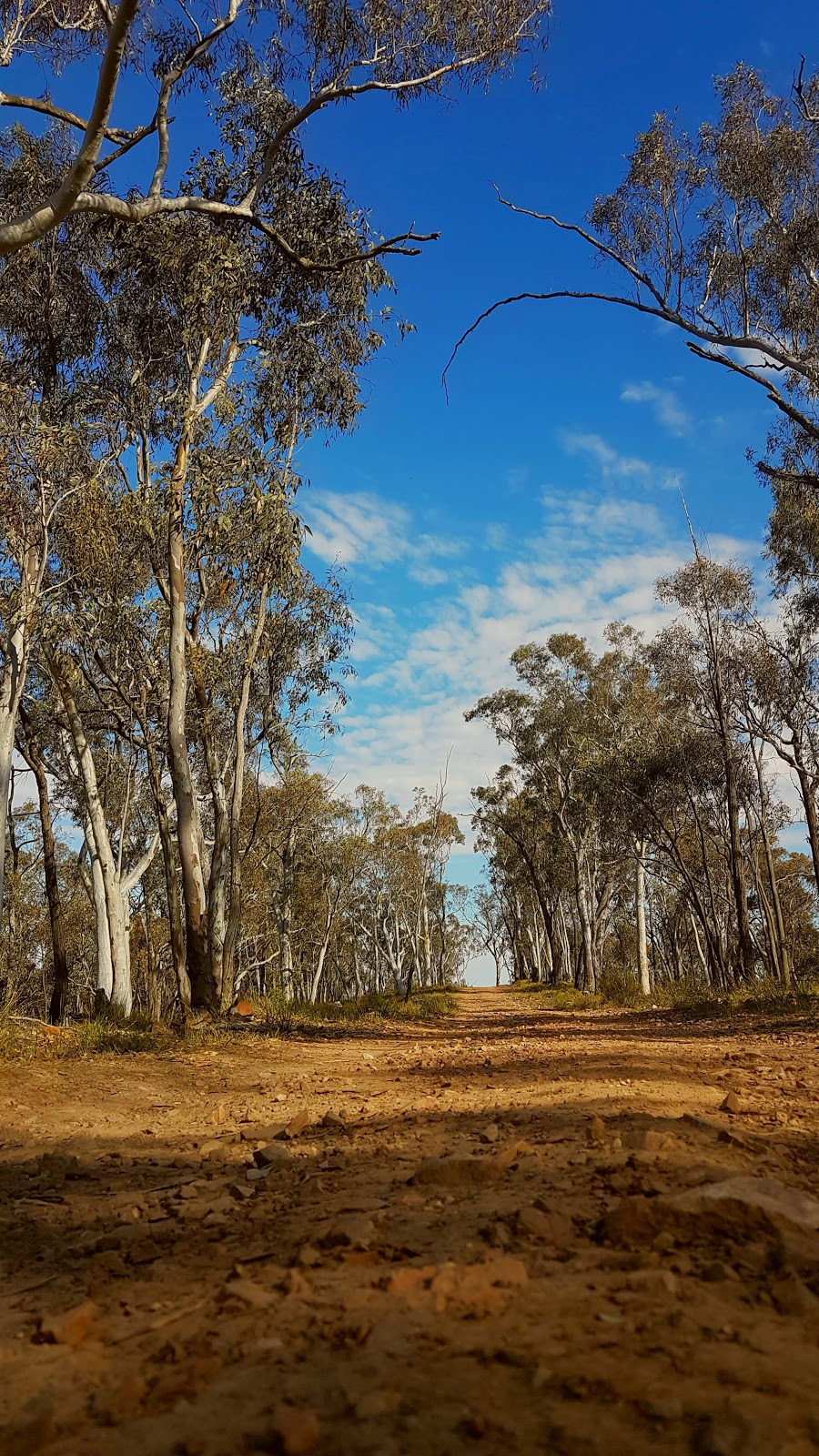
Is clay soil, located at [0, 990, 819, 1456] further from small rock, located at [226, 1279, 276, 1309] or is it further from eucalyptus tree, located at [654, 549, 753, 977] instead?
eucalyptus tree, located at [654, 549, 753, 977]

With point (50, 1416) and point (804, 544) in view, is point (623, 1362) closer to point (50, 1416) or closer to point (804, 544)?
point (50, 1416)

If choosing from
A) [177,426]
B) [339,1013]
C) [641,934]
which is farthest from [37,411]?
[641,934]

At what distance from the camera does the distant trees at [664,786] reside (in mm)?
20703

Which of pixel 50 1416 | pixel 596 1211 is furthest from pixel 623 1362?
pixel 50 1416

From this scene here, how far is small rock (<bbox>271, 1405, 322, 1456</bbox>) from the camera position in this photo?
1412mm

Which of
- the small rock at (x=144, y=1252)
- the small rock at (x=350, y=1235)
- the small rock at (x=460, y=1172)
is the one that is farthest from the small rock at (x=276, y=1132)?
the small rock at (x=350, y=1235)

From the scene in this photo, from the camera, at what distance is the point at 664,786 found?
2355 centimetres

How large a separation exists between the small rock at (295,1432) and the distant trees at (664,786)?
13383mm

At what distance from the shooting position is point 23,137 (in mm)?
11531

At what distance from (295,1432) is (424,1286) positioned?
652 millimetres

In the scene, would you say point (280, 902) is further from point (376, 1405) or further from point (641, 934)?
point (376, 1405)

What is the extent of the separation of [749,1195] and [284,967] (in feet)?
90.5

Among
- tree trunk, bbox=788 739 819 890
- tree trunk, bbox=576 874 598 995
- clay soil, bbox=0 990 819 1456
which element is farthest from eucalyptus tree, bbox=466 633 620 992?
clay soil, bbox=0 990 819 1456

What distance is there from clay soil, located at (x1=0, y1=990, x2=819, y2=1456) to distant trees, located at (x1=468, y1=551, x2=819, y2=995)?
1131cm
